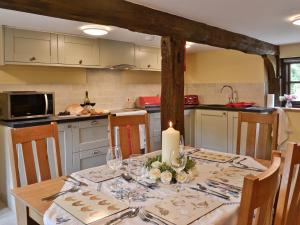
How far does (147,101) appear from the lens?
4730 millimetres

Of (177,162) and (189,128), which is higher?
(177,162)

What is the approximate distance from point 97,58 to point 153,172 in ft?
8.79

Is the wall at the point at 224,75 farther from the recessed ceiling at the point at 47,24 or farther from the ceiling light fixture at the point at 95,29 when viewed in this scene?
the ceiling light fixture at the point at 95,29

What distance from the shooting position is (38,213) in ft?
3.92

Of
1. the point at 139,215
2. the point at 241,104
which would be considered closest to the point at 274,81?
the point at 241,104

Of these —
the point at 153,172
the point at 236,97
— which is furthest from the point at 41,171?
the point at 236,97

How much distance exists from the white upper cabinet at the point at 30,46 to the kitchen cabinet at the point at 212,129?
266cm

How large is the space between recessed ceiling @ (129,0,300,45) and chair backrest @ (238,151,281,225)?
1869mm

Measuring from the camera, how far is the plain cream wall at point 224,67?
469cm

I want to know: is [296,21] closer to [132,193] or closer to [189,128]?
[189,128]

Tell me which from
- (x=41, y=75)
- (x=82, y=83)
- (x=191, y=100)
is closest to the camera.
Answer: (x=41, y=75)

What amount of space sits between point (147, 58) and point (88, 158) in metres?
1.98

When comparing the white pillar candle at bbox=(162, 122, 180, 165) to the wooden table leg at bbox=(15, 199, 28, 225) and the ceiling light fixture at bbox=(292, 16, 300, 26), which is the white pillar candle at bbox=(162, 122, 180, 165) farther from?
the ceiling light fixture at bbox=(292, 16, 300, 26)

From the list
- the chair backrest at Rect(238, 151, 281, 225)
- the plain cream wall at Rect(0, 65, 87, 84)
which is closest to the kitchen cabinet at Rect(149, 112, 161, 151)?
the plain cream wall at Rect(0, 65, 87, 84)
